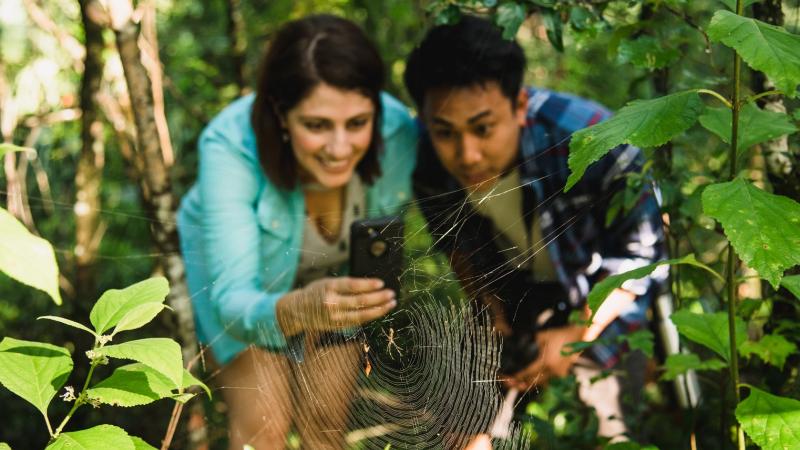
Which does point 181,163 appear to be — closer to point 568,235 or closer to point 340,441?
point 568,235

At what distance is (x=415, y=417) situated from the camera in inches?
53.9

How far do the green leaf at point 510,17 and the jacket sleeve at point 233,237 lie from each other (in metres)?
0.83

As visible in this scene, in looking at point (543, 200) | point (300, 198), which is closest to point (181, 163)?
point (300, 198)

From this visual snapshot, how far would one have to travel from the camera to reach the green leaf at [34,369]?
3.54 ft

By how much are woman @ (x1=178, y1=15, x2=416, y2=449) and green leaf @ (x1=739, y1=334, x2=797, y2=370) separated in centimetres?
89

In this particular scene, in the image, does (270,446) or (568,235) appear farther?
(568,235)

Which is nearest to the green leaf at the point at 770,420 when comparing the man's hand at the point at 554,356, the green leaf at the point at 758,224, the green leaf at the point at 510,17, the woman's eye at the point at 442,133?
the green leaf at the point at 758,224

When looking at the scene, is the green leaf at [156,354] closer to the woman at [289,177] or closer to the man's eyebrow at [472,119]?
the woman at [289,177]

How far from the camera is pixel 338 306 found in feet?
4.79

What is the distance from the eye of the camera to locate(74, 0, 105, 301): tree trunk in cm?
323

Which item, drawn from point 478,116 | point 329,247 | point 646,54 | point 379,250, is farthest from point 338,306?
point 478,116

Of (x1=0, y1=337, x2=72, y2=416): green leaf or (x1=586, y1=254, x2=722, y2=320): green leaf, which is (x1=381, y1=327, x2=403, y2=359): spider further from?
(x1=0, y1=337, x2=72, y2=416): green leaf

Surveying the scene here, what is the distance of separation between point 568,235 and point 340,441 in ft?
4.41

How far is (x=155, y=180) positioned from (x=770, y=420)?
1.86 m
